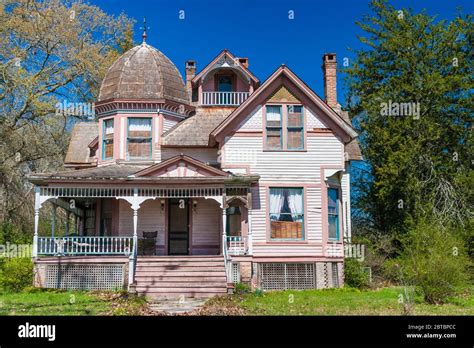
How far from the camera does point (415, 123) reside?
30.5 metres

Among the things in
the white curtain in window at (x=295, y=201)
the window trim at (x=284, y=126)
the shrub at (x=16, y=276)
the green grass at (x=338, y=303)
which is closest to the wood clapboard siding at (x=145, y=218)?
the shrub at (x=16, y=276)

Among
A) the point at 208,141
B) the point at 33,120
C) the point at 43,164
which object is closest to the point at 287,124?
the point at 208,141

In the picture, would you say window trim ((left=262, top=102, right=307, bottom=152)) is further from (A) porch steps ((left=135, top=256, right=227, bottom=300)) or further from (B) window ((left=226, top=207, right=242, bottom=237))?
(A) porch steps ((left=135, top=256, right=227, bottom=300))

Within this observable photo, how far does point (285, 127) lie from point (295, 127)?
1.27 feet

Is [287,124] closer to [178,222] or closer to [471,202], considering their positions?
[178,222]

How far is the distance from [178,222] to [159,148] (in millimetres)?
3150

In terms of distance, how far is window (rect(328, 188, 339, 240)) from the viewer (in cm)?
2255

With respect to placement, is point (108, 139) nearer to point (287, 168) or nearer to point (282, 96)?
point (282, 96)


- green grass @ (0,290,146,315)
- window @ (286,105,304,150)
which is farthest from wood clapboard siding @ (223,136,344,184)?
green grass @ (0,290,146,315)

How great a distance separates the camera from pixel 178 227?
23.4 meters

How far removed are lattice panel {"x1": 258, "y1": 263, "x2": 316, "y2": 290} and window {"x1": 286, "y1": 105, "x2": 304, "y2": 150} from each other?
4.48m

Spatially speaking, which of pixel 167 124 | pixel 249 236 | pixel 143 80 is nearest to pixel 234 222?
pixel 249 236

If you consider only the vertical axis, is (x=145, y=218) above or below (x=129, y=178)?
below

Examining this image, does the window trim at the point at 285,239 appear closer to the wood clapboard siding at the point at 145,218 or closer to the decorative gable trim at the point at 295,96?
the decorative gable trim at the point at 295,96
